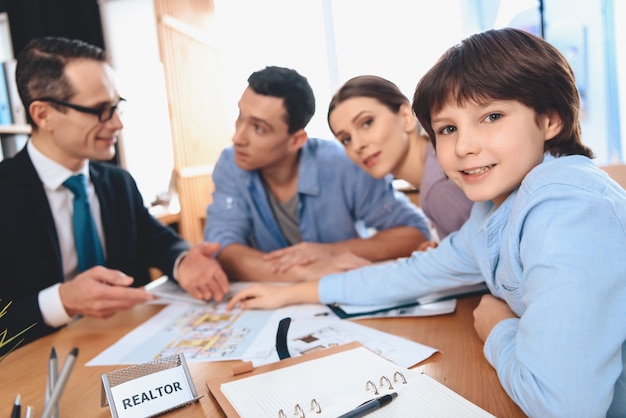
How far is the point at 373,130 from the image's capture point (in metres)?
1.27

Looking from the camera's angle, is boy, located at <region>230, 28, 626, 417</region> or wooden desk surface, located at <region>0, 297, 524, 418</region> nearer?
boy, located at <region>230, 28, 626, 417</region>

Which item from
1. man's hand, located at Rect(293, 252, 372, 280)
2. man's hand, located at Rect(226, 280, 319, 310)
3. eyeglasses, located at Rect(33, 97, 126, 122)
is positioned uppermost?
eyeglasses, located at Rect(33, 97, 126, 122)

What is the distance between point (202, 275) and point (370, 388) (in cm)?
69

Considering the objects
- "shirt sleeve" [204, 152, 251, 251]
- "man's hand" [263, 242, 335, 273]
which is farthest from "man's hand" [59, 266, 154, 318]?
"shirt sleeve" [204, 152, 251, 251]

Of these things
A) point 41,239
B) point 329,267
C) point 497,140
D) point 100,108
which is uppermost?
point 100,108

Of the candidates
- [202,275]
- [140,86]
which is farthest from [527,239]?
[140,86]

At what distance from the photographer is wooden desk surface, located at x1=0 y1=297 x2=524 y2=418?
23.8 inches

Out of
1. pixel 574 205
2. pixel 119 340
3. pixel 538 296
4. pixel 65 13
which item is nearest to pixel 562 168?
pixel 574 205

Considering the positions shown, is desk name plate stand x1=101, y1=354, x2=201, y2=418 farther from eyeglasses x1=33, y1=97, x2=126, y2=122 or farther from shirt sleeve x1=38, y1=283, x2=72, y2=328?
eyeglasses x1=33, y1=97, x2=126, y2=122

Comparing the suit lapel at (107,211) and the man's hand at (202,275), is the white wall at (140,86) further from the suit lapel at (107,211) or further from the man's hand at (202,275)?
the man's hand at (202,275)

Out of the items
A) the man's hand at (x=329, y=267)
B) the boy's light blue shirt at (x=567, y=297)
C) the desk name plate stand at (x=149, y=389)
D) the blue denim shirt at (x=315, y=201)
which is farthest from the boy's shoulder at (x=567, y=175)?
the blue denim shirt at (x=315, y=201)

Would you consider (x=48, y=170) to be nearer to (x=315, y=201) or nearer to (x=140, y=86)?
(x=315, y=201)

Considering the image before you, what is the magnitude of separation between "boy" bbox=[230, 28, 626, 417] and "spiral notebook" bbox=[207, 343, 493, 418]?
0.31 ft

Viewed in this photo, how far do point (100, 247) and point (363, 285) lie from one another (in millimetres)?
844
